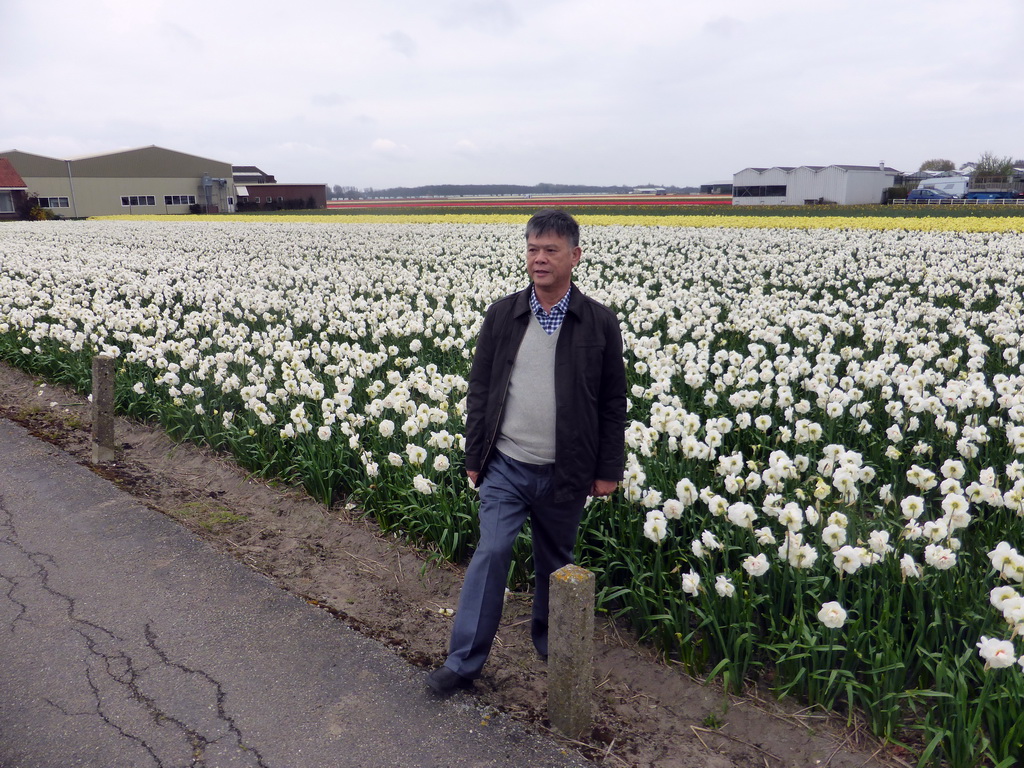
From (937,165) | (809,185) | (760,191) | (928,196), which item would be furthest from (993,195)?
(937,165)

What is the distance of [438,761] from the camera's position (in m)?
3.19

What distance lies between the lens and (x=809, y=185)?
2581 inches

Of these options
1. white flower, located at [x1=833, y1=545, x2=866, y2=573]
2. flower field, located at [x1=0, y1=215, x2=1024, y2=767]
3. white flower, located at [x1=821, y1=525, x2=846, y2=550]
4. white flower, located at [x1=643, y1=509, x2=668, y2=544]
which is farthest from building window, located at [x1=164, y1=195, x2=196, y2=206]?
white flower, located at [x1=833, y1=545, x2=866, y2=573]

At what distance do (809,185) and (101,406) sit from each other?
68247 millimetres

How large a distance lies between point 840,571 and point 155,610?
379 centimetres

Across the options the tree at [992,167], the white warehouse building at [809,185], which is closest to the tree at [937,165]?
the tree at [992,167]

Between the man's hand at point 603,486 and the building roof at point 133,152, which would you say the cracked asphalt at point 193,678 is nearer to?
the man's hand at point 603,486

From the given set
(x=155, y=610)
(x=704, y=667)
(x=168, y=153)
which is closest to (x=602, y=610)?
(x=704, y=667)

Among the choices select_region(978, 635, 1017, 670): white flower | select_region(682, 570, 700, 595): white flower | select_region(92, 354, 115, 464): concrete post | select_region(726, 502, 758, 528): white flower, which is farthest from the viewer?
select_region(92, 354, 115, 464): concrete post

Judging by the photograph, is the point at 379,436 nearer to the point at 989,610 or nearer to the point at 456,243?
the point at 989,610

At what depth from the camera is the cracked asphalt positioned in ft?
10.6

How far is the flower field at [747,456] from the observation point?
11.3 feet

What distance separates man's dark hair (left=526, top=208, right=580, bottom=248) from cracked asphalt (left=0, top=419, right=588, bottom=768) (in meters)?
2.24

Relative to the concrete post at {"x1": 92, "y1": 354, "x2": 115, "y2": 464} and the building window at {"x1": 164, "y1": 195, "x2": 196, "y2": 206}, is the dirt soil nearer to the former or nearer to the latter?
the concrete post at {"x1": 92, "y1": 354, "x2": 115, "y2": 464}
